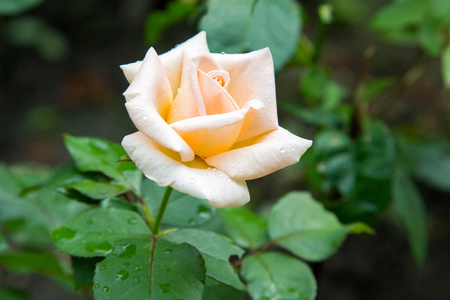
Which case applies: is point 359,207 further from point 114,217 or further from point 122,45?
point 122,45

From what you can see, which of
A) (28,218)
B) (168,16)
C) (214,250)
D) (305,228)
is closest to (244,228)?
(305,228)

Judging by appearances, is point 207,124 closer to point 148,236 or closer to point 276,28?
point 148,236

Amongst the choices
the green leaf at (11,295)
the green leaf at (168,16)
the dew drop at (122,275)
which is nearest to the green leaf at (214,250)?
the dew drop at (122,275)

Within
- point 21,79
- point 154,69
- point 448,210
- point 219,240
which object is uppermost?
point 154,69

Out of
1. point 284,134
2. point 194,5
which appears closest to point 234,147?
point 284,134

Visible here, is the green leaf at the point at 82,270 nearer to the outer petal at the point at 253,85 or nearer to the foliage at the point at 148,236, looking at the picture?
the foliage at the point at 148,236

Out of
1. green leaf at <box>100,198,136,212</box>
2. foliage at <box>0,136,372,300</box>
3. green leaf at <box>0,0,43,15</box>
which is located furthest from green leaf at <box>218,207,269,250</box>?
green leaf at <box>0,0,43,15</box>

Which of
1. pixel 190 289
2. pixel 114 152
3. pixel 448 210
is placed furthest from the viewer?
pixel 448 210
